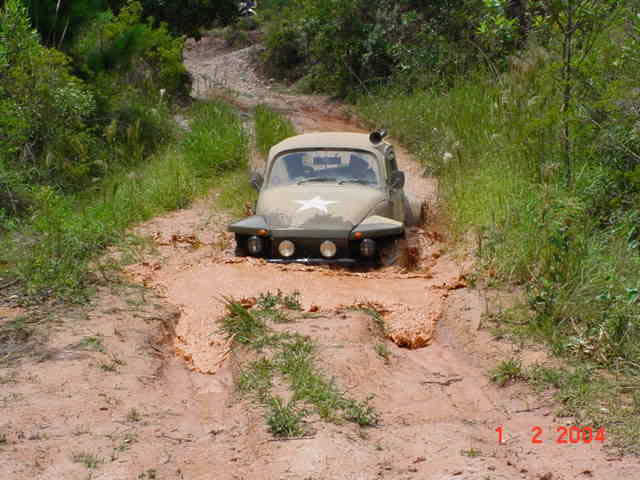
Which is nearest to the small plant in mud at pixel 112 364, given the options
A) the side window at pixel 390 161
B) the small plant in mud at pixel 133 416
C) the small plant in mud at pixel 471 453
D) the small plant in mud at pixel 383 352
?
the small plant in mud at pixel 133 416

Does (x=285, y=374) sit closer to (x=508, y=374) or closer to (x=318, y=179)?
(x=508, y=374)

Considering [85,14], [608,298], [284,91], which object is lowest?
[284,91]

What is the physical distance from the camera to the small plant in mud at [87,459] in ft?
14.5

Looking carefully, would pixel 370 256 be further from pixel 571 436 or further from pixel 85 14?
pixel 85 14

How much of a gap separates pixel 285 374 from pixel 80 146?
7886mm

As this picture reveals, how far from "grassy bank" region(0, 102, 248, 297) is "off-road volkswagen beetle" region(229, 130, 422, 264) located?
5.49ft

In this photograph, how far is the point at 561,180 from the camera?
875 cm

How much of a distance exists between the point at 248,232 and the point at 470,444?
4.36m

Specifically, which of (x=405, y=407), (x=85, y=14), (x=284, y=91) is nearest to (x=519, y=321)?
(x=405, y=407)

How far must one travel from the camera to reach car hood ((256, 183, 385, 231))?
8.45m

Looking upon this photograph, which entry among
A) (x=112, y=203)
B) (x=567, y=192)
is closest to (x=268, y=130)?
(x=112, y=203)

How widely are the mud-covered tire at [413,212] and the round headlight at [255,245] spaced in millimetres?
2263

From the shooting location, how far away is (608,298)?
6.09 meters

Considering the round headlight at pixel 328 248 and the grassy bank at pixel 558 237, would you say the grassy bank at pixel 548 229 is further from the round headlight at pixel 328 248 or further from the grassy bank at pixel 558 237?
the round headlight at pixel 328 248
